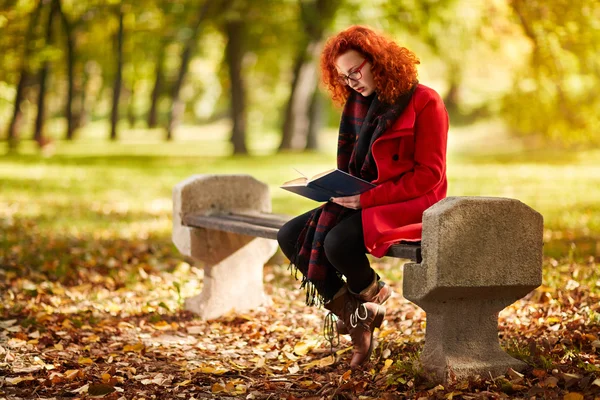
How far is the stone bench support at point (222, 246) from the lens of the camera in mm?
6027

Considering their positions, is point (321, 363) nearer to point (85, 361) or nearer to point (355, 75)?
point (85, 361)

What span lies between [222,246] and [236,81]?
60.8ft

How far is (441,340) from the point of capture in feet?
13.1

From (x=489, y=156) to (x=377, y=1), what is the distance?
667 centimetres

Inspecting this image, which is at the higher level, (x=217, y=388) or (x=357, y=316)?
(x=357, y=316)

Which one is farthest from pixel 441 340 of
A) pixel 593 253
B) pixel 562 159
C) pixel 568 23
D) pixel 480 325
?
pixel 562 159

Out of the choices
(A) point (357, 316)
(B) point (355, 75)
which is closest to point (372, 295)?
(A) point (357, 316)

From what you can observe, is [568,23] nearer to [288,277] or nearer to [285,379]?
[288,277]

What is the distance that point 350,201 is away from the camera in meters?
4.24

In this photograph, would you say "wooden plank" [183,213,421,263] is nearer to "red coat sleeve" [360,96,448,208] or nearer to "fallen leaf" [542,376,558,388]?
"red coat sleeve" [360,96,448,208]

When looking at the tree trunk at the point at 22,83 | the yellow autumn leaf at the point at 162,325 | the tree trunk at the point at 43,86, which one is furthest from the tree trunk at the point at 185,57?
the yellow autumn leaf at the point at 162,325

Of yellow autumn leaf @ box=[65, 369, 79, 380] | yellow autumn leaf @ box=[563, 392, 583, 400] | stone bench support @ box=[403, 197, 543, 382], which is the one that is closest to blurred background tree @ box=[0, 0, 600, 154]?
stone bench support @ box=[403, 197, 543, 382]

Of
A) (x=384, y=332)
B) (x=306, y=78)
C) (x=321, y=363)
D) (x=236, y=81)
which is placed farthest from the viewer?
(x=306, y=78)

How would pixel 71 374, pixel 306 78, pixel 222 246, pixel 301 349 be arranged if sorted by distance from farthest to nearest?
1. pixel 306 78
2. pixel 222 246
3. pixel 301 349
4. pixel 71 374
